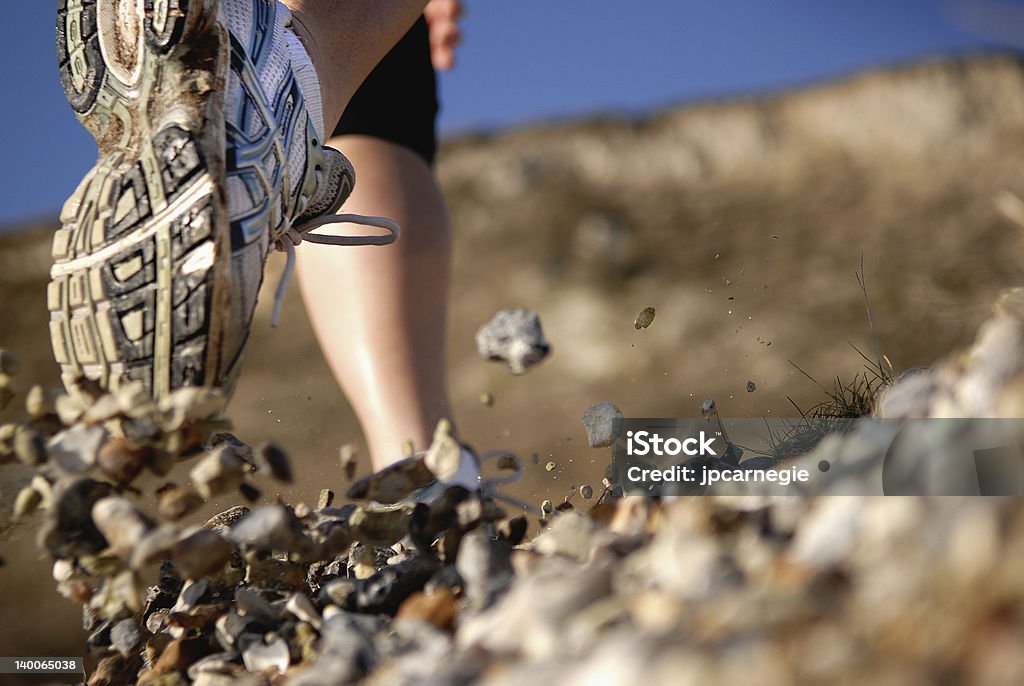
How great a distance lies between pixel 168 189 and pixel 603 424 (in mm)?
408

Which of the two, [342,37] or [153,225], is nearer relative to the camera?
[153,225]

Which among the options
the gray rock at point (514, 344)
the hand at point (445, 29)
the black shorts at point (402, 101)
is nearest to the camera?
the gray rock at point (514, 344)

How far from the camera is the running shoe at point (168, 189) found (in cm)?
59

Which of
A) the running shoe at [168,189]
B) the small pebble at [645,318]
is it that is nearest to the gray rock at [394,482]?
the running shoe at [168,189]

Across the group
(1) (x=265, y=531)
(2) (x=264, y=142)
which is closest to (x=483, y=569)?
(1) (x=265, y=531)

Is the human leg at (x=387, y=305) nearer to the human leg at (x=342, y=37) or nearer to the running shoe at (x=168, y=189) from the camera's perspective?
the human leg at (x=342, y=37)

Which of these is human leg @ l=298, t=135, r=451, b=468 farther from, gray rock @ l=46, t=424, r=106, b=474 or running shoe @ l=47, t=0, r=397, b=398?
gray rock @ l=46, t=424, r=106, b=474

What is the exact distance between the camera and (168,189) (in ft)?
1.95

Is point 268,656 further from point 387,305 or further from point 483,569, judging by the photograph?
point 387,305

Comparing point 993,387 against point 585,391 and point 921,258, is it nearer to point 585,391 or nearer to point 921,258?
point 585,391

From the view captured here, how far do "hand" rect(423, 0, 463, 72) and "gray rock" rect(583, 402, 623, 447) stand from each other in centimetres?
144

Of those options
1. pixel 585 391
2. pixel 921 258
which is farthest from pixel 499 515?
pixel 921 258

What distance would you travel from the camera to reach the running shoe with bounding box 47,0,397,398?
1.93 ft

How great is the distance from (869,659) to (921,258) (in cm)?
601
